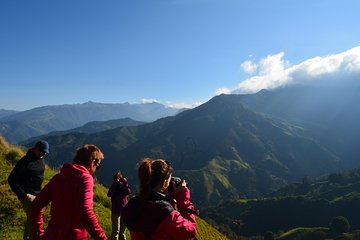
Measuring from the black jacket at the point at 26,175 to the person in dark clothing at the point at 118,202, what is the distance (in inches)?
159

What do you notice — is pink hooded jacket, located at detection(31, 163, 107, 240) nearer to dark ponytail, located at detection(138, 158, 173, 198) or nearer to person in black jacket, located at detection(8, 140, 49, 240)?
dark ponytail, located at detection(138, 158, 173, 198)

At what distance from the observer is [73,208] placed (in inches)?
241

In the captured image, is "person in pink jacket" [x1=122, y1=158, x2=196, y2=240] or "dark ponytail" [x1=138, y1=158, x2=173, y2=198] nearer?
"person in pink jacket" [x1=122, y1=158, x2=196, y2=240]

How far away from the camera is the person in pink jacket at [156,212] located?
17.4 ft

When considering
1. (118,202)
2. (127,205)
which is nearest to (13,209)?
(118,202)

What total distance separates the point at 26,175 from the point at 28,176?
0.25ft

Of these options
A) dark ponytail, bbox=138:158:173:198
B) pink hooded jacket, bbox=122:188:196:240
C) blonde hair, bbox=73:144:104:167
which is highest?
blonde hair, bbox=73:144:104:167

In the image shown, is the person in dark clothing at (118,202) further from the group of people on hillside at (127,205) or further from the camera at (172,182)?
the camera at (172,182)

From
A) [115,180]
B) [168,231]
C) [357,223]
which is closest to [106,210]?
[115,180]

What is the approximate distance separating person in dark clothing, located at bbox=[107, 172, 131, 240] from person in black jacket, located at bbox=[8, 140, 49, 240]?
4.15 m

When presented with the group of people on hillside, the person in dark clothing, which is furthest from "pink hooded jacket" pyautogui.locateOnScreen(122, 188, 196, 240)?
the person in dark clothing

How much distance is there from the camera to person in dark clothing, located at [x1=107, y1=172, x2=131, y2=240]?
13315mm

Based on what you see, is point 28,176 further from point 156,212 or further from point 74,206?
point 156,212

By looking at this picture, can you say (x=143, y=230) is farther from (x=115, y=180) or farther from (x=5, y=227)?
(x=5, y=227)
